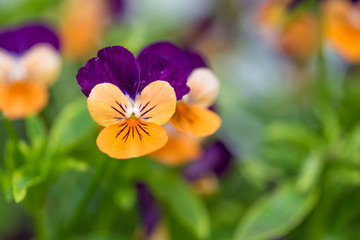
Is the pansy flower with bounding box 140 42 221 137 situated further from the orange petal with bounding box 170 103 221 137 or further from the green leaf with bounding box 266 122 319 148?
the green leaf with bounding box 266 122 319 148

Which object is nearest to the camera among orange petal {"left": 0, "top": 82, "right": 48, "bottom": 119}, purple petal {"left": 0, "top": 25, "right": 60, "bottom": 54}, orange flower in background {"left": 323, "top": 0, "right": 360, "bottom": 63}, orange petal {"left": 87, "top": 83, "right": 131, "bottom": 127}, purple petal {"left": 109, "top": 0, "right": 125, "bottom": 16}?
orange petal {"left": 87, "top": 83, "right": 131, "bottom": 127}

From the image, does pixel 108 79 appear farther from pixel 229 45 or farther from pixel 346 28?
pixel 229 45

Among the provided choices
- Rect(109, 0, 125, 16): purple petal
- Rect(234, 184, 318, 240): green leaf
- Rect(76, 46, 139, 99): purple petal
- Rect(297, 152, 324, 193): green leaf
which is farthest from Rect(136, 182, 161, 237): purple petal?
Rect(109, 0, 125, 16): purple petal

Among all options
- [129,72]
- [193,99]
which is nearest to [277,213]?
[193,99]

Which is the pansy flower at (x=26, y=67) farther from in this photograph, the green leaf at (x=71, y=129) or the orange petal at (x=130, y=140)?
the orange petal at (x=130, y=140)

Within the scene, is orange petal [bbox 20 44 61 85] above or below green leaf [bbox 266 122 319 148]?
above

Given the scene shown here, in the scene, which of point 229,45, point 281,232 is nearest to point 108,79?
point 281,232

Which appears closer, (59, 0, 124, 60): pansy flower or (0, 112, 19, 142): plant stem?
(0, 112, 19, 142): plant stem

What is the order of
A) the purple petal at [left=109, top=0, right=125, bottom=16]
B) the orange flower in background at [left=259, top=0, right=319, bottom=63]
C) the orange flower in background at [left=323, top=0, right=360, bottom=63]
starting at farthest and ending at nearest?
1. the purple petal at [left=109, top=0, right=125, bottom=16]
2. the orange flower in background at [left=259, top=0, right=319, bottom=63]
3. the orange flower in background at [left=323, top=0, right=360, bottom=63]
